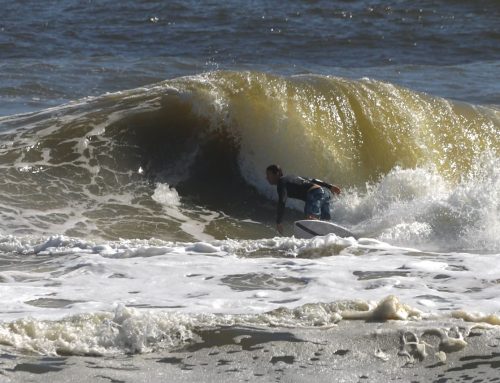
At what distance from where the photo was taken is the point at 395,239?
10.6 m

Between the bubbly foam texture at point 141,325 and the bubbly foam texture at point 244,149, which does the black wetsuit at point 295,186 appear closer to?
the bubbly foam texture at point 244,149

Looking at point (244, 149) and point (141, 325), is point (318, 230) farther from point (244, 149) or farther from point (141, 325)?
point (141, 325)

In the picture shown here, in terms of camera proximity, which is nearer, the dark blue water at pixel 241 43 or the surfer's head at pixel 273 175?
the surfer's head at pixel 273 175

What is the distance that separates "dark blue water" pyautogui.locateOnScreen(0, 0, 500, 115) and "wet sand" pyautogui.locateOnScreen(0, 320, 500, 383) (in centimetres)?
1143

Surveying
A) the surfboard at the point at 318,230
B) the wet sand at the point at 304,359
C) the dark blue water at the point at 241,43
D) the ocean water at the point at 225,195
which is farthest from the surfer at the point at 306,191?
the dark blue water at the point at 241,43

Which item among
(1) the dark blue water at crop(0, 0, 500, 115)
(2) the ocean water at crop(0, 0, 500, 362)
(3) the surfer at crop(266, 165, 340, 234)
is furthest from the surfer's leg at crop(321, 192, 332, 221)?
(1) the dark blue water at crop(0, 0, 500, 115)

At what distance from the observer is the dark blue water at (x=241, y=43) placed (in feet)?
68.0

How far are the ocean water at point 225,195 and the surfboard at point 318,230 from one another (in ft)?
1.32

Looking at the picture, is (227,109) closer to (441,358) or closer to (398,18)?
(441,358)

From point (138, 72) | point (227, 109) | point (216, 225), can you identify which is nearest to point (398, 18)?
point (138, 72)

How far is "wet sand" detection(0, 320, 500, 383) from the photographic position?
6.05 metres

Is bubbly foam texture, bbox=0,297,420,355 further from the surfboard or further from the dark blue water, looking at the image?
the dark blue water

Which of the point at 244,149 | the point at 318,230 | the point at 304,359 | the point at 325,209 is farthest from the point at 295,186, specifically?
the point at 304,359

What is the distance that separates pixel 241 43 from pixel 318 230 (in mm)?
16357
